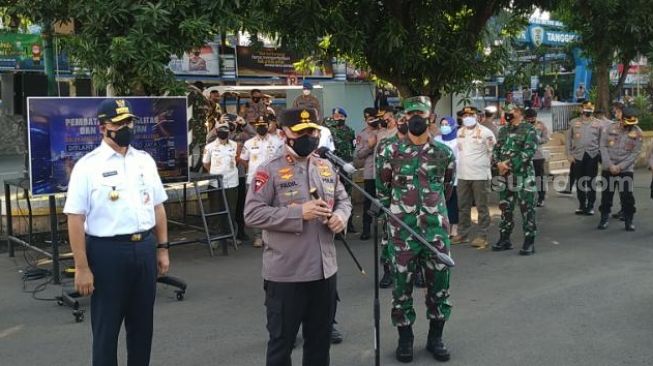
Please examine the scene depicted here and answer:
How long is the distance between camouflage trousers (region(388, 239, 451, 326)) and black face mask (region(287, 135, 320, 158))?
4.50 ft

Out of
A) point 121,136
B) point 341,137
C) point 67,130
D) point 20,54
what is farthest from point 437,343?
point 20,54

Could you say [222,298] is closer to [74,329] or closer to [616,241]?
[74,329]

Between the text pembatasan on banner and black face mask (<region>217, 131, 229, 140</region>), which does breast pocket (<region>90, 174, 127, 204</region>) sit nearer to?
the text pembatasan on banner

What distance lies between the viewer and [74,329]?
598 centimetres

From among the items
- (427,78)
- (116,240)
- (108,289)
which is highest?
(427,78)

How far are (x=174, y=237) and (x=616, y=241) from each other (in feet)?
21.0

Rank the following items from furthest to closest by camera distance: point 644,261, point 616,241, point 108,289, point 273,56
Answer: point 273,56
point 616,241
point 644,261
point 108,289

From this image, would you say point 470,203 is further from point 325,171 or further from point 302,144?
point 302,144

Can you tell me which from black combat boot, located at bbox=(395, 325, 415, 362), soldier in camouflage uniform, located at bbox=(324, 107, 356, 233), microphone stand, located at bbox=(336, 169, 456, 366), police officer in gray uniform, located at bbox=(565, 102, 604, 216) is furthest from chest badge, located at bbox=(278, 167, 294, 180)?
police officer in gray uniform, located at bbox=(565, 102, 604, 216)

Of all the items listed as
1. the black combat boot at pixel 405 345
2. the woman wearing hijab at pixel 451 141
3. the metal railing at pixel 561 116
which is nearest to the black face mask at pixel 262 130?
the woman wearing hijab at pixel 451 141

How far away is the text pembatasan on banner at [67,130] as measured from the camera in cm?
729

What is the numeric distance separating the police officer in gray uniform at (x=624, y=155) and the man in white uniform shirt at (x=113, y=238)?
8.19 m

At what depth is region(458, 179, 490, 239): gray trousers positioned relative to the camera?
923cm

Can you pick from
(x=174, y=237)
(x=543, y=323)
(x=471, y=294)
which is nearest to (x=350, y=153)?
(x=174, y=237)
